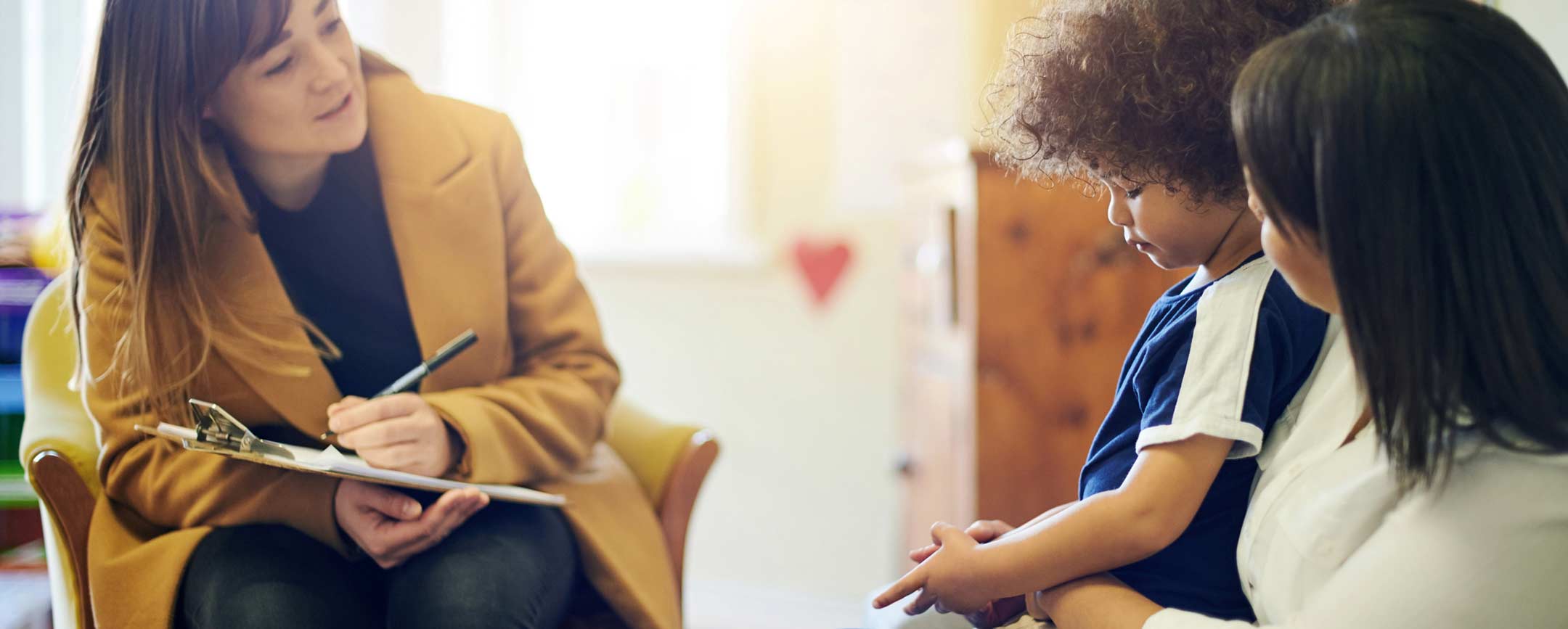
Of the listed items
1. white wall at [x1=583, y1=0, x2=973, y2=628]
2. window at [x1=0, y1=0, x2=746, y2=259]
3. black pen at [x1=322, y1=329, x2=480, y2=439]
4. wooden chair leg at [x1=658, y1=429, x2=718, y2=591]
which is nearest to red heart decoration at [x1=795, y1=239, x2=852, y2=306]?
white wall at [x1=583, y1=0, x2=973, y2=628]

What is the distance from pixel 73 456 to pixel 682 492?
1.98 feet

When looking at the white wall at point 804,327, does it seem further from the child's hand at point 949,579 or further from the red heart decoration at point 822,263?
the child's hand at point 949,579

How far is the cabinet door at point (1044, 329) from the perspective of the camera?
5.05 feet

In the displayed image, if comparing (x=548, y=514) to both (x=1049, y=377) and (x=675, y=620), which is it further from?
(x=1049, y=377)

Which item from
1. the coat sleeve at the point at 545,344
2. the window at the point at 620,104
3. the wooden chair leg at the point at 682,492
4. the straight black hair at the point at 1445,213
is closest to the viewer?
the straight black hair at the point at 1445,213

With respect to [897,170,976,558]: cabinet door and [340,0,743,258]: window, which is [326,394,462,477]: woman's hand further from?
[340,0,743,258]: window

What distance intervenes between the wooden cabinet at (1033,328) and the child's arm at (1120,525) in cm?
81

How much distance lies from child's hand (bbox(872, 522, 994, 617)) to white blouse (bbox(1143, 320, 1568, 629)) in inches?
5.4

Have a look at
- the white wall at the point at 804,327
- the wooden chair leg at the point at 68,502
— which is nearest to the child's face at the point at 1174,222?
the wooden chair leg at the point at 68,502

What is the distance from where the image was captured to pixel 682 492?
1229 millimetres

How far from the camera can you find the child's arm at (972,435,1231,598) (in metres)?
0.73

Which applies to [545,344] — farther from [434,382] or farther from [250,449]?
[250,449]

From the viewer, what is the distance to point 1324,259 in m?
0.64

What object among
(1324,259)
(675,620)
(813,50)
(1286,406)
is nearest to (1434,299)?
(1324,259)
